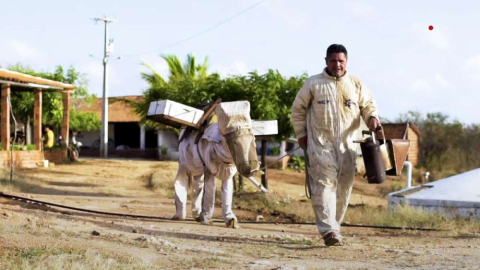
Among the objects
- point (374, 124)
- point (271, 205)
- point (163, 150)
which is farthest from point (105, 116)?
point (374, 124)

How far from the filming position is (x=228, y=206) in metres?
10.6

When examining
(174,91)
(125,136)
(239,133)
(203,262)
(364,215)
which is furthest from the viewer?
(125,136)

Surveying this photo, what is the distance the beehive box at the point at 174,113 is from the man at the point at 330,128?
10.1 feet

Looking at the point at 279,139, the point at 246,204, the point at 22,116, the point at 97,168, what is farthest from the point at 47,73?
the point at 246,204

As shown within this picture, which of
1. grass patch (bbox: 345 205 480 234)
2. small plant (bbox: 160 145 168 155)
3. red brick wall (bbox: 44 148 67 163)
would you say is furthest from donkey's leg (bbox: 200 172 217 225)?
small plant (bbox: 160 145 168 155)

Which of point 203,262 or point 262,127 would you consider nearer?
point 203,262

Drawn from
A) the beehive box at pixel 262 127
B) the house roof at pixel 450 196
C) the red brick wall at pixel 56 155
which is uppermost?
the beehive box at pixel 262 127

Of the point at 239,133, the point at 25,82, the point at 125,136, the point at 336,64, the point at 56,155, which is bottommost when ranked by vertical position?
the point at 56,155

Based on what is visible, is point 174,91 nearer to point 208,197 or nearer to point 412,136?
Answer: point 208,197

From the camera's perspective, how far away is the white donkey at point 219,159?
9242 millimetres

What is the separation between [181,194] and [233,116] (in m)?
2.70

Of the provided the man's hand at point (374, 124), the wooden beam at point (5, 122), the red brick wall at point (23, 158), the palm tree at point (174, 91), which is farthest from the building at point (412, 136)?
the man's hand at point (374, 124)

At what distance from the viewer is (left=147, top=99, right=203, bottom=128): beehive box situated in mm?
11094

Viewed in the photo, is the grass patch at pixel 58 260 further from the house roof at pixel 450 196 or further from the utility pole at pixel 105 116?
the utility pole at pixel 105 116
